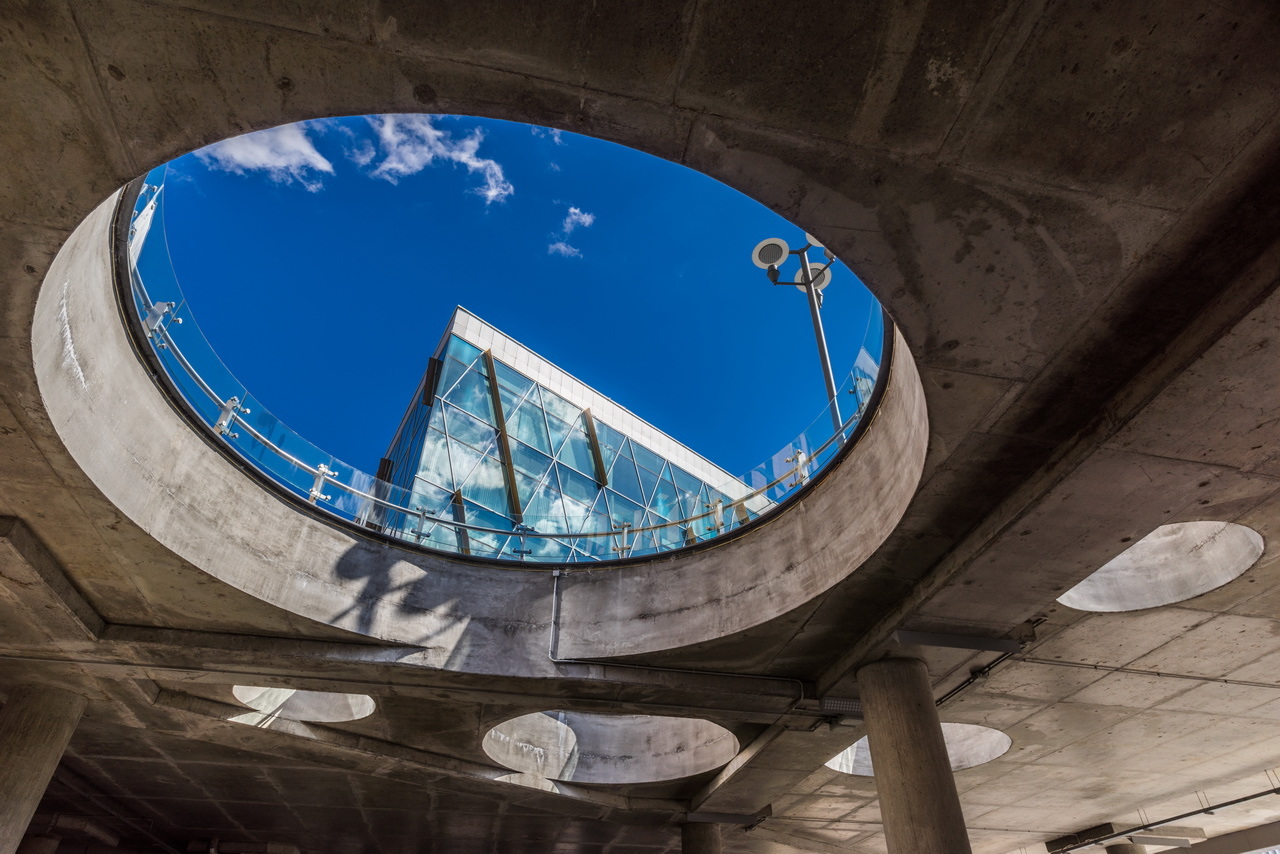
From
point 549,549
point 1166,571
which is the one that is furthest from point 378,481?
point 1166,571

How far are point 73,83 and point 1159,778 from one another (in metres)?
26.2

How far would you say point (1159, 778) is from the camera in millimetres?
20672

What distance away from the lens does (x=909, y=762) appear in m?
11.9

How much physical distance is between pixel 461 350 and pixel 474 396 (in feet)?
7.06

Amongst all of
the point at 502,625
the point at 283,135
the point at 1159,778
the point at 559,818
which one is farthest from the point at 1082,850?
the point at 283,135

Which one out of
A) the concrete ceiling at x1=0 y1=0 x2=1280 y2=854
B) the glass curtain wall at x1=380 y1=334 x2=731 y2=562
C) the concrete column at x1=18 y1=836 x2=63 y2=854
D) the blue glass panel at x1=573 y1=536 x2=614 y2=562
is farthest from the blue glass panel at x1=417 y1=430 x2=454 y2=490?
the concrete column at x1=18 y1=836 x2=63 y2=854

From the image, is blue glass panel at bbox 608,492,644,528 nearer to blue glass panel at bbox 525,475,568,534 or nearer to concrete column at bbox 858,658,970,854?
concrete column at bbox 858,658,970,854

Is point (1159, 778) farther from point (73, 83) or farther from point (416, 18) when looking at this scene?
point (73, 83)

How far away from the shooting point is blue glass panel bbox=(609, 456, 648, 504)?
3538cm

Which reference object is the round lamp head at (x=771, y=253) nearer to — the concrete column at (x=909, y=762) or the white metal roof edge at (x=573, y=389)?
the concrete column at (x=909, y=762)

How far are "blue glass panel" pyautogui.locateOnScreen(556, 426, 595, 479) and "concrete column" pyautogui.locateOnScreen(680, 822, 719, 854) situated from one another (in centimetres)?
1601

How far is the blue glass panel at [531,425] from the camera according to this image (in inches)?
1272

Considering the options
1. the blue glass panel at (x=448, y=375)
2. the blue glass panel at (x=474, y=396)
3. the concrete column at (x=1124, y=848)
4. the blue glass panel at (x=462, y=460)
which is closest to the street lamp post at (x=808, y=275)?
the blue glass panel at (x=462, y=460)

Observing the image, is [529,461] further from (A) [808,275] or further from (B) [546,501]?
(A) [808,275]
